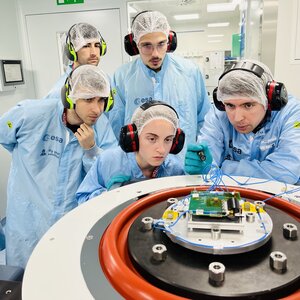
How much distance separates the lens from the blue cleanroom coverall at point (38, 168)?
1542mm

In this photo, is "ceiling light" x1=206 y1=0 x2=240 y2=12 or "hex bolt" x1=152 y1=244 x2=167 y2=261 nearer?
"hex bolt" x1=152 y1=244 x2=167 y2=261

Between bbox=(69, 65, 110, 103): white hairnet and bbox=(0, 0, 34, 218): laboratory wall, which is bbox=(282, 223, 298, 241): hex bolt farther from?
bbox=(0, 0, 34, 218): laboratory wall

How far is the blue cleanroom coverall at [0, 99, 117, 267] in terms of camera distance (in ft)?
5.06

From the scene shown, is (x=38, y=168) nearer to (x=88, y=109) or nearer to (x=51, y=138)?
(x=51, y=138)

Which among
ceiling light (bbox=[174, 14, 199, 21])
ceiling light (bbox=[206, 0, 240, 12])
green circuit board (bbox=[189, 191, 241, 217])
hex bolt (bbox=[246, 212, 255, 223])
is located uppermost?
ceiling light (bbox=[206, 0, 240, 12])

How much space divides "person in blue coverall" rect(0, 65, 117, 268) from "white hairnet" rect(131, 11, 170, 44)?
0.47 metres

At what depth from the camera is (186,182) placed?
3.03ft

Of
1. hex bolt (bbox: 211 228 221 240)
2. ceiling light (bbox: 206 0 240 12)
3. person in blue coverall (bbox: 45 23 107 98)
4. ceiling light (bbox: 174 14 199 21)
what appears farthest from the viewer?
ceiling light (bbox: 174 14 199 21)

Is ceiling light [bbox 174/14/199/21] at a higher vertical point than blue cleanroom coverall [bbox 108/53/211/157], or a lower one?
higher

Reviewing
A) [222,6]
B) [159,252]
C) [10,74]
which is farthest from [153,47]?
[222,6]

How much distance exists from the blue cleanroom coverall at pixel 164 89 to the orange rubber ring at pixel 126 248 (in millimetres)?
1134

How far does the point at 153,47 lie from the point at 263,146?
903mm

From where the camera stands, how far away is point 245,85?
116cm

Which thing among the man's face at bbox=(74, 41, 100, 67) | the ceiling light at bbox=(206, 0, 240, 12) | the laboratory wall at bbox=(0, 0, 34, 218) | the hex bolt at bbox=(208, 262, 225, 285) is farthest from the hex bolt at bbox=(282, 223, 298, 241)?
the ceiling light at bbox=(206, 0, 240, 12)
